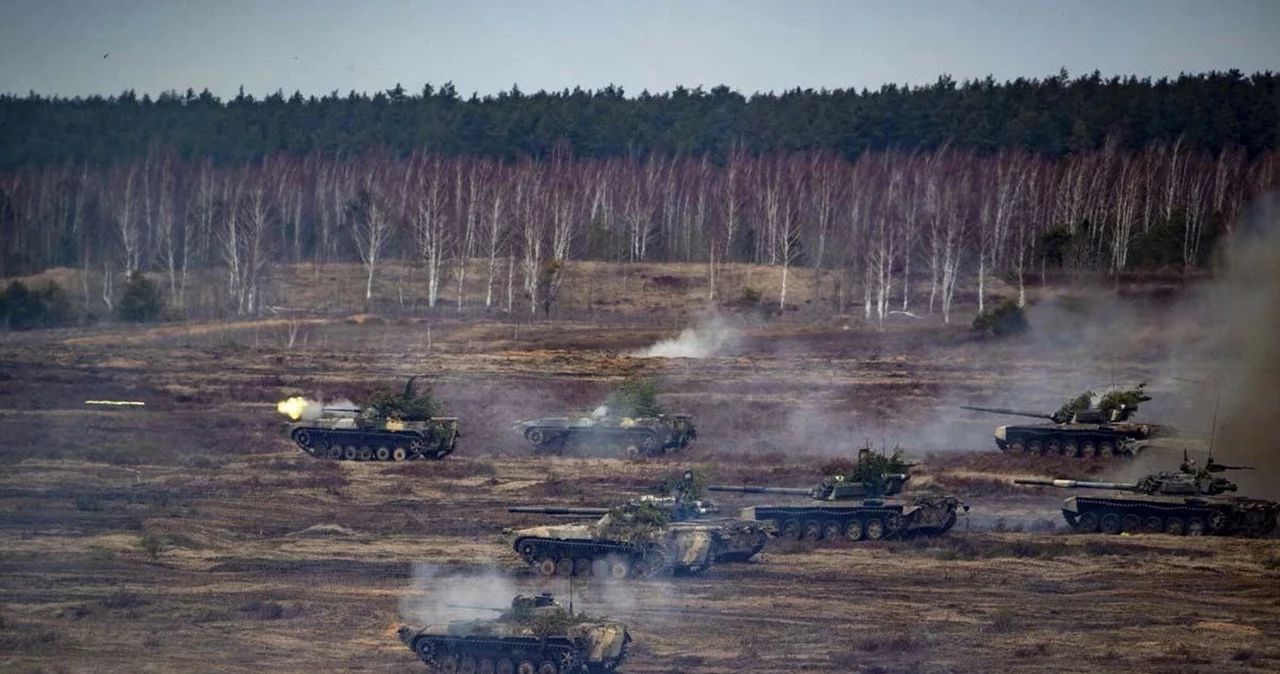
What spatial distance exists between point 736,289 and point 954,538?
50201mm

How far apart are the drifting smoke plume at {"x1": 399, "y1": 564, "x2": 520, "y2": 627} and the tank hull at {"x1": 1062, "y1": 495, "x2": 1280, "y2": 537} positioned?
1398 centimetres

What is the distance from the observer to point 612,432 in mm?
46750

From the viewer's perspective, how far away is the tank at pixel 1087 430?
153 feet

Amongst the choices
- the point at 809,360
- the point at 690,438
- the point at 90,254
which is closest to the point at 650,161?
the point at 90,254

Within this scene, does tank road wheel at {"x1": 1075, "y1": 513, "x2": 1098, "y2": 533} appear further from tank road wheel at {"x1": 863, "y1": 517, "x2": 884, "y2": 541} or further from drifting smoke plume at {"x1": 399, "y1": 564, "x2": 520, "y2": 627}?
drifting smoke plume at {"x1": 399, "y1": 564, "x2": 520, "y2": 627}

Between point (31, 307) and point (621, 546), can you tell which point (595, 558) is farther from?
point (31, 307)

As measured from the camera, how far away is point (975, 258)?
289 feet

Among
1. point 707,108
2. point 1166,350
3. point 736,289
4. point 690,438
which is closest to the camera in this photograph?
point 690,438

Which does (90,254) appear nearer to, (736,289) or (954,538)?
(736,289)

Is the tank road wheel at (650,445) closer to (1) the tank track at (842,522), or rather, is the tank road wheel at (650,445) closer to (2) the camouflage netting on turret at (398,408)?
(2) the camouflage netting on turret at (398,408)

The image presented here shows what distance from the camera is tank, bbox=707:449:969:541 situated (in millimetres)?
34500

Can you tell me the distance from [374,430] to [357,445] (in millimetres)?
763

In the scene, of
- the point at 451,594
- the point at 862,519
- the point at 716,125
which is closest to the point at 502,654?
the point at 451,594

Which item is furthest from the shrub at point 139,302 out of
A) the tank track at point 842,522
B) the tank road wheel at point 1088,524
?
the tank road wheel at point 1088,524
